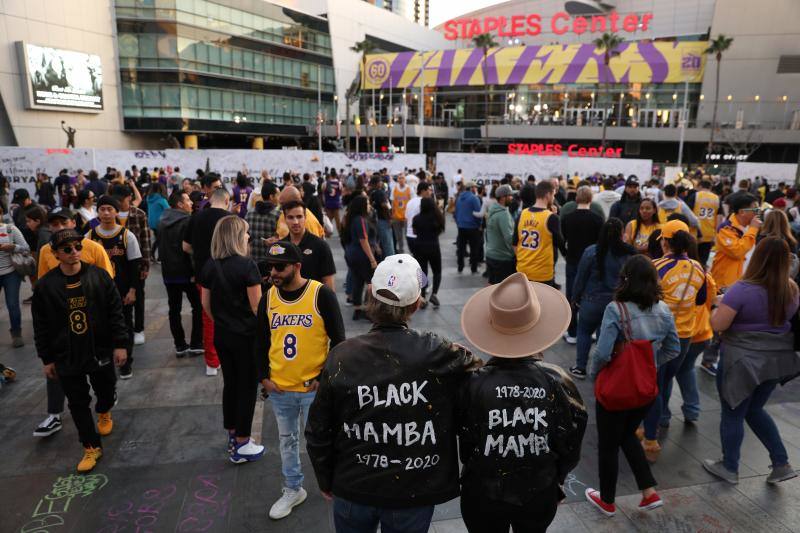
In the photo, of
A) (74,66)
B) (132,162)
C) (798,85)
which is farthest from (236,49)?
(798,85)

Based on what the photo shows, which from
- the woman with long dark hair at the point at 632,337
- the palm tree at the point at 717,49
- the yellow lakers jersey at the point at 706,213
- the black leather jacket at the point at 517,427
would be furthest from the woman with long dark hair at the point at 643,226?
the palm tree at the point at 717,49

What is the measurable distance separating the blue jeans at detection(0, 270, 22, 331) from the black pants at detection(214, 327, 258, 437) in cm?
418

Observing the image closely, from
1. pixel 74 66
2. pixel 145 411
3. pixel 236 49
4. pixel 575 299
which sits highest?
pixel 236 49

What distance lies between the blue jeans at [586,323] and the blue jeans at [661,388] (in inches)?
41.8

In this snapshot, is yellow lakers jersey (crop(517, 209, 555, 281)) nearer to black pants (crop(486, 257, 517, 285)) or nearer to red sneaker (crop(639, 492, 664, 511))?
black pants (crop(486, 257, 517, 285))

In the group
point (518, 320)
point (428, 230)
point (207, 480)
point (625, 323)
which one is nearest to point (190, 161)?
point (428, 230)

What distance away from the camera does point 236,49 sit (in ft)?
151

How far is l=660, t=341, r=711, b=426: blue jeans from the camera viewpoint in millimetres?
4477

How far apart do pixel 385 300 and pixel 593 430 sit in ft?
11.0

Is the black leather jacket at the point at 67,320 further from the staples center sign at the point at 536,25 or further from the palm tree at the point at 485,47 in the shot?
the staples center sign at the point at 536,25

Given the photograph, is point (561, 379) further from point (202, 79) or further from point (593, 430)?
point (202, 79)

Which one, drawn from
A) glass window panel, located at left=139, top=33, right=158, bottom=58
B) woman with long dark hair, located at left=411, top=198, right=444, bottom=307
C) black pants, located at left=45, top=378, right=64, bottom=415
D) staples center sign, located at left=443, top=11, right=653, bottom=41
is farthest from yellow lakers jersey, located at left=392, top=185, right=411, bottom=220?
staples center sign, located at left=443, top=11, right=653, bottom=41

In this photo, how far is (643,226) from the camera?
→ 20.4 ft

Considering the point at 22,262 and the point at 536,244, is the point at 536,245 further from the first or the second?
the point at 22,262
